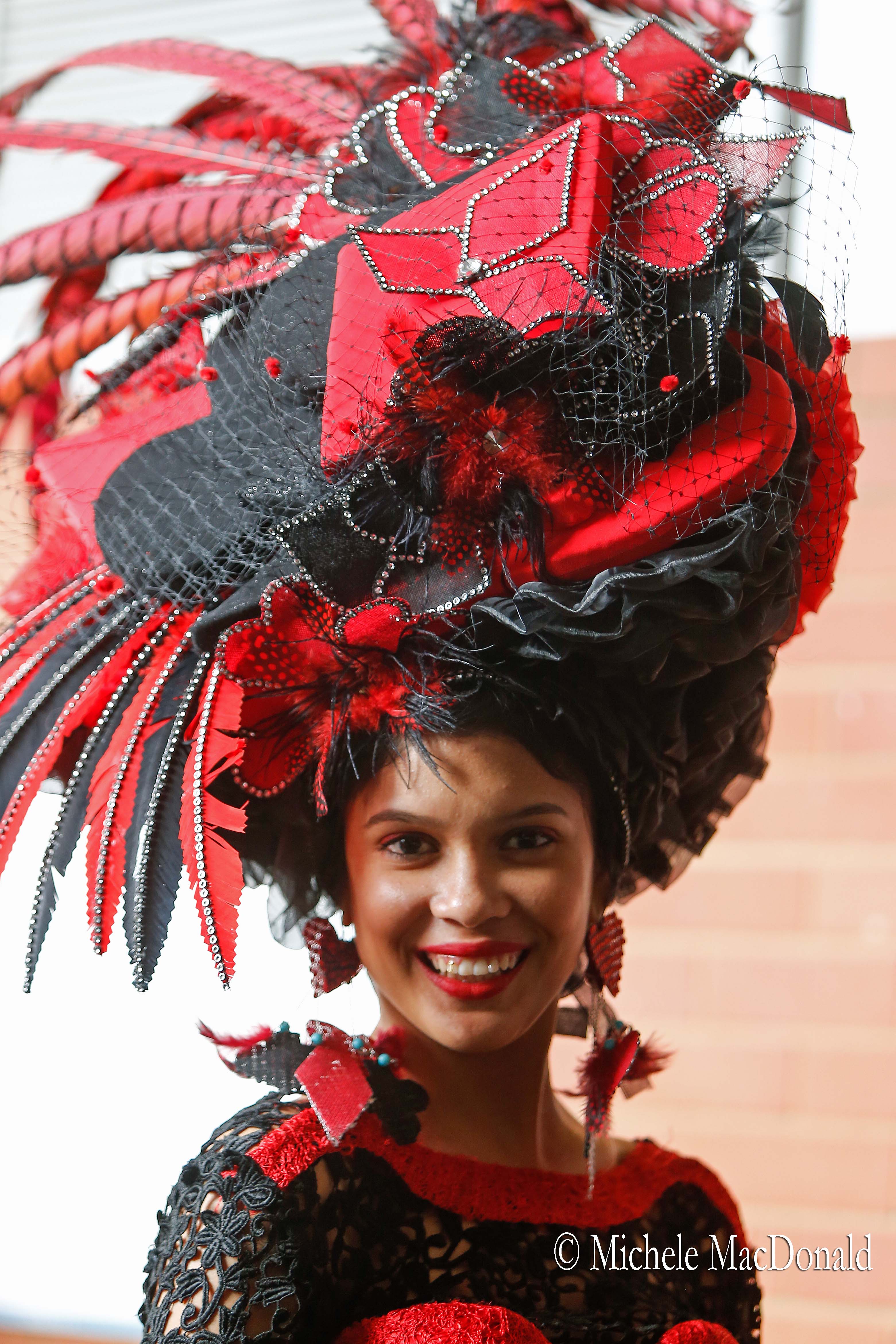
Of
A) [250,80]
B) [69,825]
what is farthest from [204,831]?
[250,80]

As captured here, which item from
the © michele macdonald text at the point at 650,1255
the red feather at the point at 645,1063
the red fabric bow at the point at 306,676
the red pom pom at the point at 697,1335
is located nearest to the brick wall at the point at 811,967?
the © michele macdonald text at the point at 650,1255

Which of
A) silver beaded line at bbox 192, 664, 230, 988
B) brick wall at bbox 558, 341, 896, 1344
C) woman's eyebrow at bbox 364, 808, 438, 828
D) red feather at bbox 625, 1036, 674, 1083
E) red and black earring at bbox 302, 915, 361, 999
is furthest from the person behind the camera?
brick wall at bbox 558, 341, 896, 1344

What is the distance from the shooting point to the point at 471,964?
952 mm

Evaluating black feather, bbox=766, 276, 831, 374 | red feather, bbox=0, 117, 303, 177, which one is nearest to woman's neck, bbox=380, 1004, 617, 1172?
black feather, bbox=766, 276, 831, 374

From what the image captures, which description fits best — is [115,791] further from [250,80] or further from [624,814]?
[250,80]

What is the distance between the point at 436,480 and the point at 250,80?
0.51m

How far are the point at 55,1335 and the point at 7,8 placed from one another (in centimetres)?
204

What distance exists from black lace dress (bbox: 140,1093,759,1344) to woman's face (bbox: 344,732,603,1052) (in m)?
0.12

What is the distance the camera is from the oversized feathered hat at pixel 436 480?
87 cm

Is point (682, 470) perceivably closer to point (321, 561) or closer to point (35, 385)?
point (321, 561)

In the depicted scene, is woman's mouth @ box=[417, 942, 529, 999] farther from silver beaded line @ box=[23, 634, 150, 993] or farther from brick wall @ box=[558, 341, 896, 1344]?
brick wall @ box=[558, 341, 896, 1344]

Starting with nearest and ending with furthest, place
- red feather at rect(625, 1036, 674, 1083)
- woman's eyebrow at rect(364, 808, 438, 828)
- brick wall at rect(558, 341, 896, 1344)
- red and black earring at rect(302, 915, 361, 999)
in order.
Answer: woman's eyebrow at rect(364, 808, 438, 828) < red and black earring at rect(302, 915, 361, 999) < red feather at rect(625, 1036, 674, 1083) < brick wall at rect(558, 341, 896, 1344)

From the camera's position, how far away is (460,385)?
2.88 feet

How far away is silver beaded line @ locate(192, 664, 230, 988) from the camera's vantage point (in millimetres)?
841
